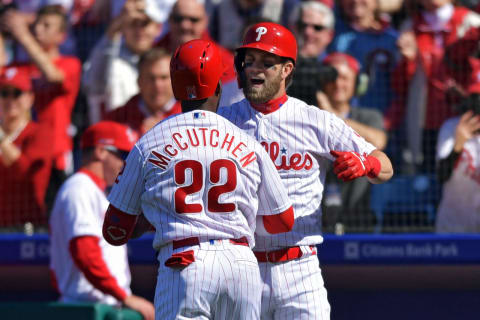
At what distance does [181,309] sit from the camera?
2984 mm

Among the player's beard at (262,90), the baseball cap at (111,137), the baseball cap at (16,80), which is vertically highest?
the baseball cap at (16,80)

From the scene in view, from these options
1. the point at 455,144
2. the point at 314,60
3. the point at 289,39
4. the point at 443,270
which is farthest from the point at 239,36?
the point at 289,39

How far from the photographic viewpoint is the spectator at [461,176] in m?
5.54

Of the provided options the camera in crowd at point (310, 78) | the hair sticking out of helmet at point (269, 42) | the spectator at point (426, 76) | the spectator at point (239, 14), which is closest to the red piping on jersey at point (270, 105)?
the hair sticking out of helmet at point (269, 42)

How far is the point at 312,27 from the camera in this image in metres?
6.09

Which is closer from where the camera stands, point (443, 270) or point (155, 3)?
point (443, 270)

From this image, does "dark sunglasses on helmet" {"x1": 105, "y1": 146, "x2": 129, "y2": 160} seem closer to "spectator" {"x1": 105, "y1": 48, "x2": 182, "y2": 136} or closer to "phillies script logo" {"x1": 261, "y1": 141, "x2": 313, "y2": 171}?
"spectator" {"x1": 105, "y1": 48, "x2": 182, "y2": 136}

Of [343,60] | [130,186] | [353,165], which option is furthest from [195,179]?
[343,60]

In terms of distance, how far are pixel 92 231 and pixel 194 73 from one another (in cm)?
187

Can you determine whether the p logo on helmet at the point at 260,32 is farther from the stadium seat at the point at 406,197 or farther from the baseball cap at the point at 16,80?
the baseball cap at the point at 16,80

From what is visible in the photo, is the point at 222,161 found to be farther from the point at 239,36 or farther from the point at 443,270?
the point at 239,36

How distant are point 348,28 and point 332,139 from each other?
9.23 feet

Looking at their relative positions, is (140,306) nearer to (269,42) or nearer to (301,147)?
(301,147)

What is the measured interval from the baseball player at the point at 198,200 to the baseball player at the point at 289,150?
1.39 feet
